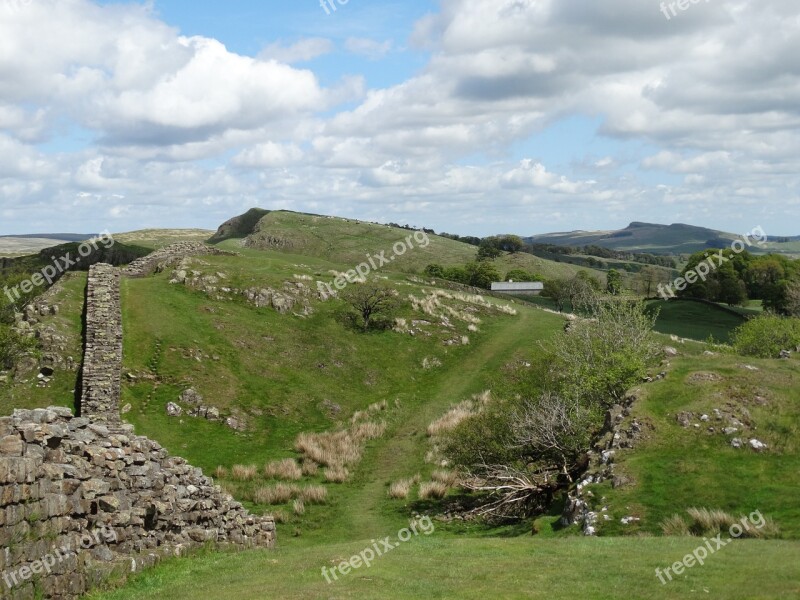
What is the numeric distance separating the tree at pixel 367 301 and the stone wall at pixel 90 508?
41109 millimetres

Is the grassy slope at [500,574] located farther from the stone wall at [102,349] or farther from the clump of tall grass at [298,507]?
the stone wall at [102,349]

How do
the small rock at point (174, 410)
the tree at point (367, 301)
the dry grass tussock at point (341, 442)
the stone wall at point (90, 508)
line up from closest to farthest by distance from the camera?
the stone wall at point (90, 508)
the dry grass tussock at point (341, 442)
the small rock at point (174, 410)
the tree at point (367, 301)

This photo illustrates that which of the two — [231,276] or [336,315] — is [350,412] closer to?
[336,315]

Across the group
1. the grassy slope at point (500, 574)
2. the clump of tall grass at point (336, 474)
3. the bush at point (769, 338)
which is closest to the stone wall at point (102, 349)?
the clump of tall grass at point (336, 474)

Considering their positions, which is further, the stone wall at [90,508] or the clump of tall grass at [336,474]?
the clump of tall grass at [336,474]

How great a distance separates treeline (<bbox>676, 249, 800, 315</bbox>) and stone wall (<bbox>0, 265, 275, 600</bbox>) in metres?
118

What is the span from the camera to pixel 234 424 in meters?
44.8

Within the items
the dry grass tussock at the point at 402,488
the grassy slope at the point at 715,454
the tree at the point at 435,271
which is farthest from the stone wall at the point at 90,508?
the tree at the point at 435,271

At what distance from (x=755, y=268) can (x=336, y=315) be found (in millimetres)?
102399

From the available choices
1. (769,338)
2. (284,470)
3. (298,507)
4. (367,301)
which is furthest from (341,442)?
(769,338)

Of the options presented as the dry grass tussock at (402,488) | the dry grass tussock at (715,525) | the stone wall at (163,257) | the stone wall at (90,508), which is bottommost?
the dry grass tussock at (402,488)

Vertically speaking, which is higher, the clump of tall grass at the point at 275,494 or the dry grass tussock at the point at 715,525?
the dry grass tussock at the point at 715,525

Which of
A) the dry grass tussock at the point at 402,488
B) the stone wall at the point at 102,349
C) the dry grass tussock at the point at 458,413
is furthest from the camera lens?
the dry grass tussock at the point at 458,413

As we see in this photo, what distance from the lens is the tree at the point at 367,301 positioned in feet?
219
